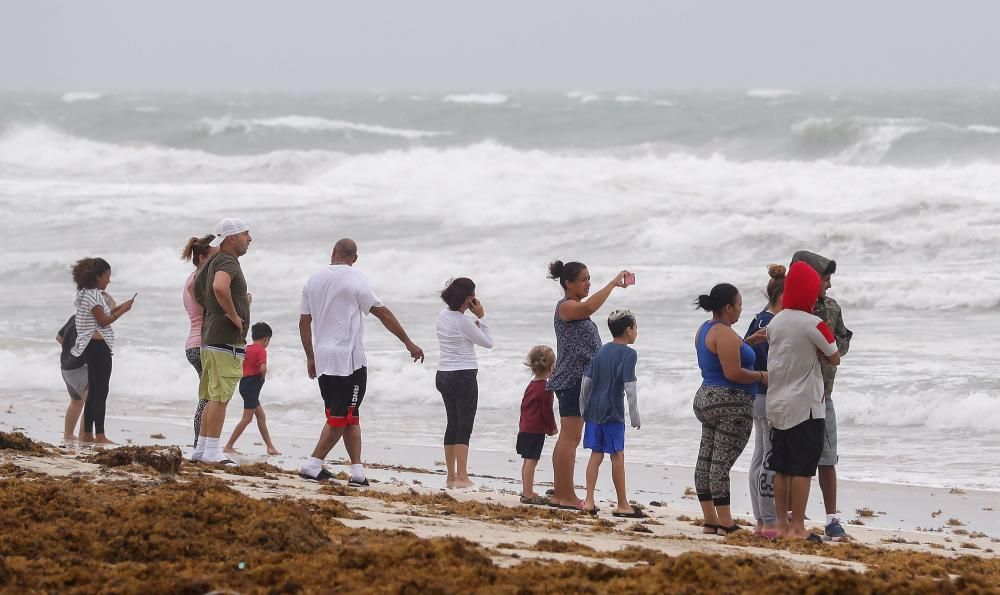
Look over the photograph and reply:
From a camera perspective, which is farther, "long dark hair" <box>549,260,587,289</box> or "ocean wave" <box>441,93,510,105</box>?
"ocean wave" <box>441,93,510,105</box>

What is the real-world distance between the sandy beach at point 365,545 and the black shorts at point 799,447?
1.36 feet

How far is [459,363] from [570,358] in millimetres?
923

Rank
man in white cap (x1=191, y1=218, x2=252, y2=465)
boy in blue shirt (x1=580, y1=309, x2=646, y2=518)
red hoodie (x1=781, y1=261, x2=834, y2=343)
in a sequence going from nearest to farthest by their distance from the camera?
red hoodie (x1=781, y1=261, x2=834, y2=343) < boy in blue shirt (x1=580, y1=309, x2=646, y2=518) < man in white cap (x1=191, y1=218, x2=252, y2=465)

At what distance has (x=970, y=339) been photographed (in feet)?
46.4

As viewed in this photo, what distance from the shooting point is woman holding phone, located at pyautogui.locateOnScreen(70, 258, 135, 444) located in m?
8.80

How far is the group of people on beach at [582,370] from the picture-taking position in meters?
6.29

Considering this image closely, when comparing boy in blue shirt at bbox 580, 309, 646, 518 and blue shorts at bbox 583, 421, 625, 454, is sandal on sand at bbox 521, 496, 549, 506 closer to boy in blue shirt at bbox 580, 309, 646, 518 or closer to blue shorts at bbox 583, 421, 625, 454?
boy in blue shirt at bbox 580, 309, 646, 518

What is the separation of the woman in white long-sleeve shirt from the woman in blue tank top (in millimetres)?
1659

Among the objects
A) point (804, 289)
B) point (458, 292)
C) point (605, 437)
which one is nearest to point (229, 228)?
point (458, 292)

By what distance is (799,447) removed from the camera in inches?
249

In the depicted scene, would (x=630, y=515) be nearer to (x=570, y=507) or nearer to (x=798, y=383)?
(x=570, y=507)

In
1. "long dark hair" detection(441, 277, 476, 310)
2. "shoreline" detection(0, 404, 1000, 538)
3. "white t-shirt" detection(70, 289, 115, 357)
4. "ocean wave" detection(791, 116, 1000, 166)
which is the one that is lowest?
"shoreline" detection(0, 404, 1000, 538)

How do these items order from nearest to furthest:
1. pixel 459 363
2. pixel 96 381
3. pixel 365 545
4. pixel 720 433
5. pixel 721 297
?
pixel 365 545, pixel 721 297, pixel 720 433, pixel 459 363, pixel 96 381

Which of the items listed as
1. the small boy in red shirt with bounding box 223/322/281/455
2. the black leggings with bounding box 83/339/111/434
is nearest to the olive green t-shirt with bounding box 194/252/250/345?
the small boy in red shirt with bounding box 223/322/281/455
